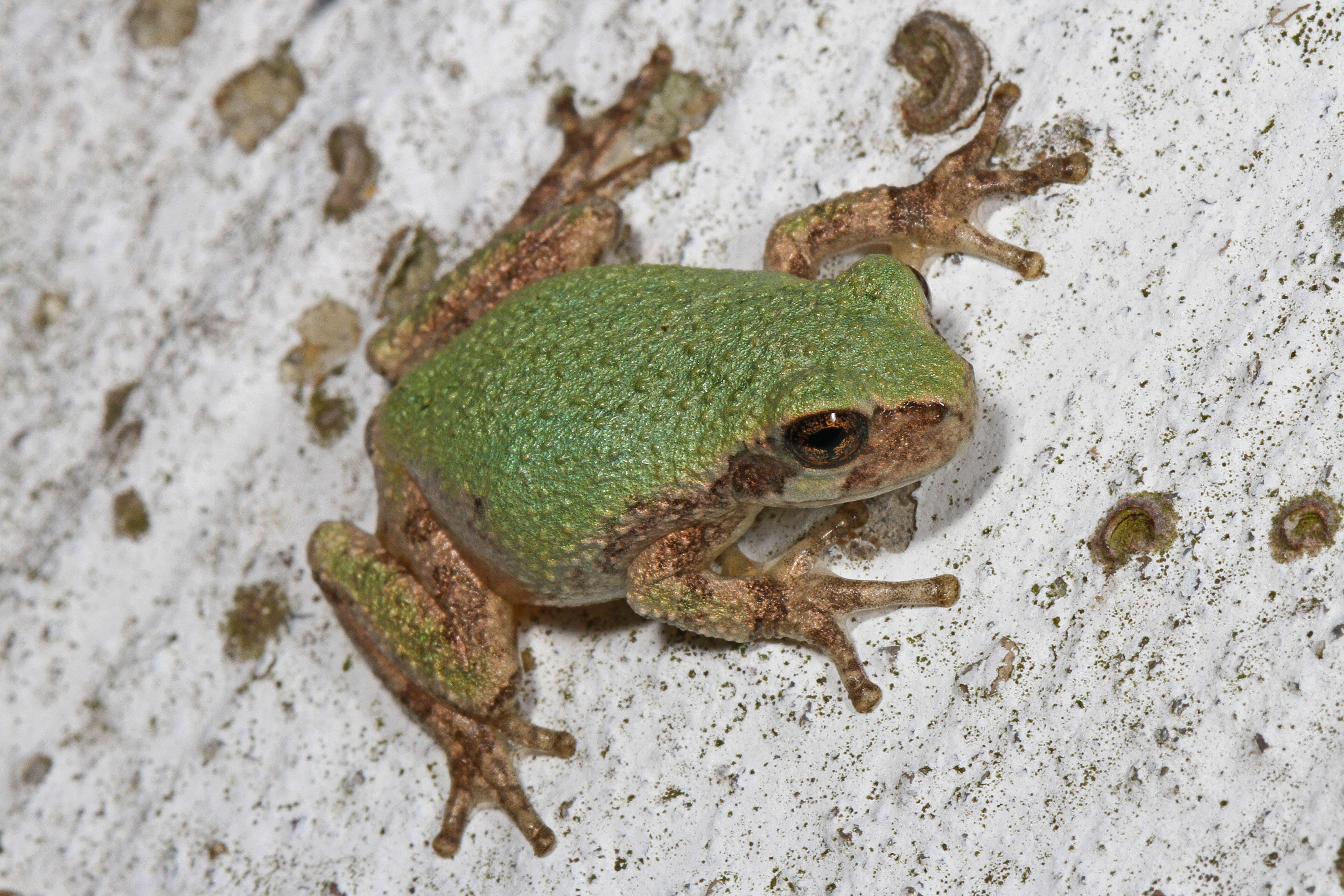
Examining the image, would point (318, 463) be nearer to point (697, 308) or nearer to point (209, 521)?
point (209, 521)

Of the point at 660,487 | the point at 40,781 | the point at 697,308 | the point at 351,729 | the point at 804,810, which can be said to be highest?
the point at 697,308

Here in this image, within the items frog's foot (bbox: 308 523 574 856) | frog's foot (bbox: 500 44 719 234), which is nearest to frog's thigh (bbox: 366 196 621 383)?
frog's foot (bbox: 500 44 719 234)

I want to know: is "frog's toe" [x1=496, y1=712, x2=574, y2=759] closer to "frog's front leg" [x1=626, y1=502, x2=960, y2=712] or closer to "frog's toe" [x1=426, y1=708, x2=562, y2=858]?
"frog's toe" [x1=426, y1=708, x2=562, y2=858]

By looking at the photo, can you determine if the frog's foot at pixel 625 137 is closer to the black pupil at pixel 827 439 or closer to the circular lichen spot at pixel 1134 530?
the black pupil at pixel 827 439

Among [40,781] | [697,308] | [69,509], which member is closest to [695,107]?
[697,308]

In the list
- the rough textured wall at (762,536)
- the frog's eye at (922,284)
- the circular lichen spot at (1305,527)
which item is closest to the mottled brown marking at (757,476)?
the rough textured wall at (762,536)

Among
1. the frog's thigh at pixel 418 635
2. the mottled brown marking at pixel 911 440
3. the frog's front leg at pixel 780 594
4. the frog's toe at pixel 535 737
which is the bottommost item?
the frog's toe at pixel 535 737

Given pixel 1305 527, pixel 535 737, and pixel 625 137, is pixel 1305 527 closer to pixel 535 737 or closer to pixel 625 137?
pixel 535 737

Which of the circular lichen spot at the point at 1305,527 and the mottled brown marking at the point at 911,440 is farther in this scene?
the mottled brown marking at the point at 911,440
